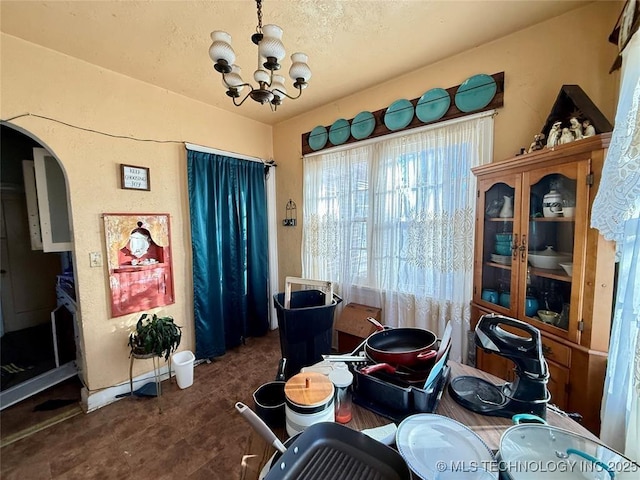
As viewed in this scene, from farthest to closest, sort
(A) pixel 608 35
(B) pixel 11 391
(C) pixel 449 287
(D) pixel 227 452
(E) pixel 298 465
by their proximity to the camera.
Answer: (B) pixel 11 391 < (C) pixel 449 287 < (D) pixel 227 452 < (A) pixel 608 35 < (E) pixel 298 465

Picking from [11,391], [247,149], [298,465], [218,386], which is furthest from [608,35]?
[11,391]

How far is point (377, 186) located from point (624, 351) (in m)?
1.78

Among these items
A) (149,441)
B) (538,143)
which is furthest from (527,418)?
(149,441)

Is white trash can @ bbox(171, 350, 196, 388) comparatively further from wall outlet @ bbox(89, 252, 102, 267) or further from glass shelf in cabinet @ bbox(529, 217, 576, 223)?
glass shelf in cabinet @ bbox(529, 217, 576, 223)

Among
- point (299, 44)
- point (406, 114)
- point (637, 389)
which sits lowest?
point (637, 389)

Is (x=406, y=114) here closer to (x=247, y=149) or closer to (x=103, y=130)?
(x=247, y=149)

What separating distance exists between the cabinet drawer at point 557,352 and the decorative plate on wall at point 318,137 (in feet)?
7.73

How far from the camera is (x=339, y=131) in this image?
260 cm

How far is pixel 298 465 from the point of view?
21.9 inches

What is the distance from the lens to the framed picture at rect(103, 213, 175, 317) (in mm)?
2105

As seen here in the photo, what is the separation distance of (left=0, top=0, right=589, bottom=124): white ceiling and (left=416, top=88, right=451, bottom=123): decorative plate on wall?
0.25m

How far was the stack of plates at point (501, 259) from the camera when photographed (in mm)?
1613

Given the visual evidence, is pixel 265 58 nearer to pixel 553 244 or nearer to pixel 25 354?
pixel 553 244

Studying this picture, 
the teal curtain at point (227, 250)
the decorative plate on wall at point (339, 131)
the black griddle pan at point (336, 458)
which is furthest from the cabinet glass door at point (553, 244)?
the teal curtain at point (227, 250)
